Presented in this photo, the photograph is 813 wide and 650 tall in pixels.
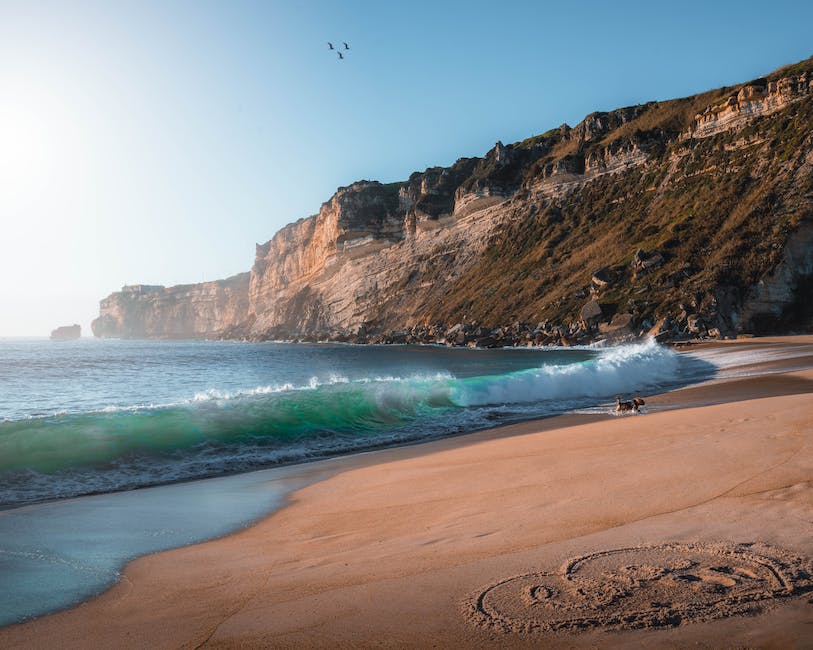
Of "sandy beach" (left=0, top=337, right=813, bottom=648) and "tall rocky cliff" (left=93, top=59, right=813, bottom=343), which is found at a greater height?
"tall rocky cliff" (left=93, top=59, right=813, bottom=343)

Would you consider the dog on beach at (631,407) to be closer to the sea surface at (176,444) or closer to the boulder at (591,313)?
the sea surface at (176,444)

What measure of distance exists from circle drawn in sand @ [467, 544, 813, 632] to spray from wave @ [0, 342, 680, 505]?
8577 millimetres

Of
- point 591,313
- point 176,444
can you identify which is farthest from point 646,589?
point 591,313

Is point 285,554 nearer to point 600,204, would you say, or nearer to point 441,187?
point 600,204

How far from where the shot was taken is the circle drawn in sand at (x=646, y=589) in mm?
3039

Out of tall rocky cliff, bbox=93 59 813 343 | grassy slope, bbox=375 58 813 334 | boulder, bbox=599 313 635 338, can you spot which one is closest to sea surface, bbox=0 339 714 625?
boulder, bbox=599 313 635 338

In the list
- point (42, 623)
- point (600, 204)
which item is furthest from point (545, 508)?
point (600, 204)

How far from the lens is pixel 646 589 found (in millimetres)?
3340

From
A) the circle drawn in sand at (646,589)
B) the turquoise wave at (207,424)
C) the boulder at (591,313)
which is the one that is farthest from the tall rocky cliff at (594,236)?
the circle drawn in sand at (646,589)

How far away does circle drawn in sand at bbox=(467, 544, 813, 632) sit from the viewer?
3039mm

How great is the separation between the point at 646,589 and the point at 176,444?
458 inches

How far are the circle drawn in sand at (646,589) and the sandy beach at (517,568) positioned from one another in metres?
0.01

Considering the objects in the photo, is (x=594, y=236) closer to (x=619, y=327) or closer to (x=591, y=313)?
(x=591, y=313)

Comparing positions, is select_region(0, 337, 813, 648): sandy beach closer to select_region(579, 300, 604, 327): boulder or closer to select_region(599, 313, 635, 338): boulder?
select_region(599, 313, 635, 338): boulder
